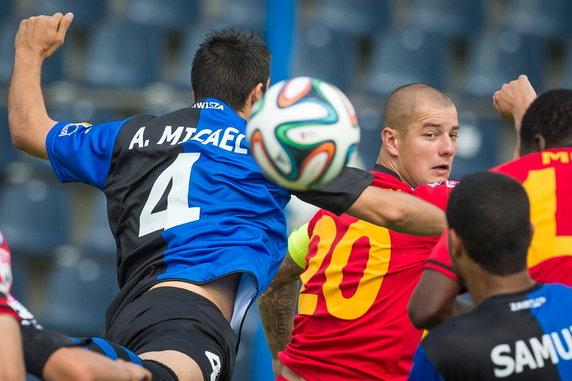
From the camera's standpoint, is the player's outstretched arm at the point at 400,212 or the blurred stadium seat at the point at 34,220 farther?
the blurred stadium seat at the point at 34,220

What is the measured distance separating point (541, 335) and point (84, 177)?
232 cm

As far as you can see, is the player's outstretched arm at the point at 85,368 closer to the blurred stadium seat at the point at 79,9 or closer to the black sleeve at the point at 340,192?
the black sleeve at the point at 340,192

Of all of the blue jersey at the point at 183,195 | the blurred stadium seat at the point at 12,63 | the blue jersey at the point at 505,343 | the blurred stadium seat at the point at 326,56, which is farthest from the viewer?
the blurred stadium seat at the point at 12,63

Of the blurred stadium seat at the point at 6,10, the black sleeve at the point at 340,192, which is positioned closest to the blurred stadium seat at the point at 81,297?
the blurred stadium seat at the point at 6,10

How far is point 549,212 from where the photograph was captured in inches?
144

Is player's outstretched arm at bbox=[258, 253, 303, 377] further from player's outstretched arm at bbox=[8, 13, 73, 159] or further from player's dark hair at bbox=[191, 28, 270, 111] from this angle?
player's outstretched arm at bbox=[8, 13, 73, 159]

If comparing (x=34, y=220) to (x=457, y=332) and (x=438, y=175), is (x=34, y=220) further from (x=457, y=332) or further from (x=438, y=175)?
(x=457, y=332)

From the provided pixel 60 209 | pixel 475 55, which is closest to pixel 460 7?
pixel 475 55

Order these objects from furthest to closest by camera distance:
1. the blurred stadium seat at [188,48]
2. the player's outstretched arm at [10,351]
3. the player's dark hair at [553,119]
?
the blurred stadium seat at [188,48] < the player's dark hair at [553,119] < the player's outstretched arm at [10,351]

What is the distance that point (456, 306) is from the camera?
11.6 feet

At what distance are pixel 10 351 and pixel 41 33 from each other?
2.10 meters

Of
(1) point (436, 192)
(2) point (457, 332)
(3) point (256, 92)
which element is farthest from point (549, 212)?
(3) point (256, 92)

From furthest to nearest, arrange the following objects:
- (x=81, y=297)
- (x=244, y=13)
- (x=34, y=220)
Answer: (x=244, y=13) → (x=34, y=220) → (x=81, y=297)

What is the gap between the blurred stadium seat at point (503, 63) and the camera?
9344 mm
